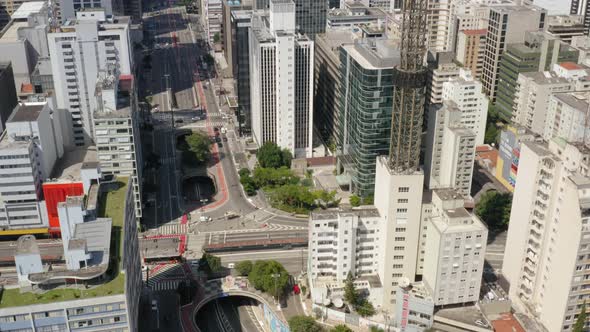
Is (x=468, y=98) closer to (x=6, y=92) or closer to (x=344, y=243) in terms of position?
(x=344, y=243)

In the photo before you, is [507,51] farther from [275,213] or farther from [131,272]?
[131,272]

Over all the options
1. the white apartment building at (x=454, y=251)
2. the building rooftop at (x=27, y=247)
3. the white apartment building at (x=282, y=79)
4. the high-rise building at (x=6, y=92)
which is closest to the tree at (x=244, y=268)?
the white apartment building at (x=454, y=251)

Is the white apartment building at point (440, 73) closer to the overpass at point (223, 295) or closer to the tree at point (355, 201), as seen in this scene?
the tree at point (355, 201)

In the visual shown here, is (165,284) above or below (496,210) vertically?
below

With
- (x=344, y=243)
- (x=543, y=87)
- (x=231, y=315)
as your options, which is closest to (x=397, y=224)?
(x=344, y=243)

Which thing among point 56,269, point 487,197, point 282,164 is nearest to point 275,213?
point 282,164
